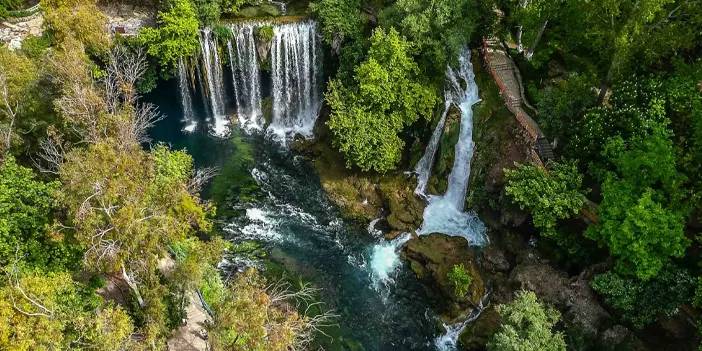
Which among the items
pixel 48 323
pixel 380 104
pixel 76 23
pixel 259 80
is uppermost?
pixel 76 23

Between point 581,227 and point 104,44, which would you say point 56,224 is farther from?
point 581,227

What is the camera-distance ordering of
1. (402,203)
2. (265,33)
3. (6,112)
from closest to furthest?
(6,112), (402,203), (265,33)

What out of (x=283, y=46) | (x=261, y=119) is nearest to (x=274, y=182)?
(x=261, y=119)

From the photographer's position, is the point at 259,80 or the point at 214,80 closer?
the point at 214,80

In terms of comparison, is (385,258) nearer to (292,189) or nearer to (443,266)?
(443,266)

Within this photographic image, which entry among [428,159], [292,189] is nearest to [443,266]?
[428,159]

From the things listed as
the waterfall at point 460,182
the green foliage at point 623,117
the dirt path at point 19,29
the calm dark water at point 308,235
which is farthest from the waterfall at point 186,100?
the green foliage at point 623,117
